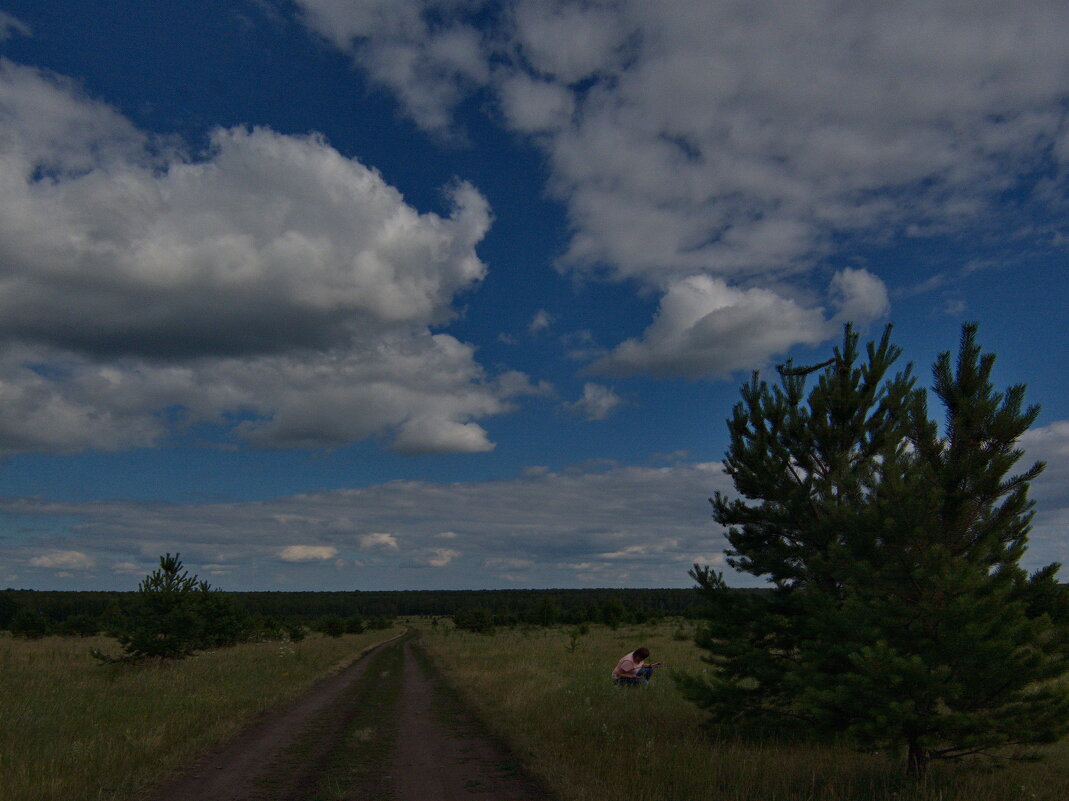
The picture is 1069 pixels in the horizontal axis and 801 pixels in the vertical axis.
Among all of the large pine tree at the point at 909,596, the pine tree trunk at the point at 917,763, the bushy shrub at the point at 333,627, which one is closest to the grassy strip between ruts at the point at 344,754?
the large pine tree at the point at 909,596

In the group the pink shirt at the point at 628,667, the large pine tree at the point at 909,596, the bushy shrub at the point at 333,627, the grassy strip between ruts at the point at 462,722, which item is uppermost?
the large pine tree at the point at 909,596

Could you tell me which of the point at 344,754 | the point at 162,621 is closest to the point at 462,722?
the point at 344,754

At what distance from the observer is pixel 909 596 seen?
7.11 m

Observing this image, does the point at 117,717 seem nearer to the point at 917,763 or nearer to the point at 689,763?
the point at 689,763

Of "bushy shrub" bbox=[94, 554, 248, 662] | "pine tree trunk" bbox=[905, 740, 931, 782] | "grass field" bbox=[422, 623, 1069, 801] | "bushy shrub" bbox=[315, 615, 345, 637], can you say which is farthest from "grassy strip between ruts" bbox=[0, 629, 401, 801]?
"bushy shrub" bbox=[315, 615, 345, 637]

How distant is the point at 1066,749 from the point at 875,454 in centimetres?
570

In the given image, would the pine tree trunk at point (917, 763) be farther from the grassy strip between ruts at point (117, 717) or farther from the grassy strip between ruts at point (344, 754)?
the grassy strip between ruts at point (117, 717)

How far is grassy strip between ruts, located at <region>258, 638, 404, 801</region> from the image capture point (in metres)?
7.86

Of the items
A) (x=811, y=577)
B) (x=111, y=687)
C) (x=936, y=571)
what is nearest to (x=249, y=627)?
(x=111, y=687)

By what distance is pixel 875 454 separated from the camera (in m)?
9.96

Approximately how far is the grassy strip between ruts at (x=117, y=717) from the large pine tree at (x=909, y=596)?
7.74 meters

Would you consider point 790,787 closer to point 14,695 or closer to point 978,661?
point 978,661

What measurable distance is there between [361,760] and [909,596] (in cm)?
750

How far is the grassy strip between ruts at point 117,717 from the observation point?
322 inches
